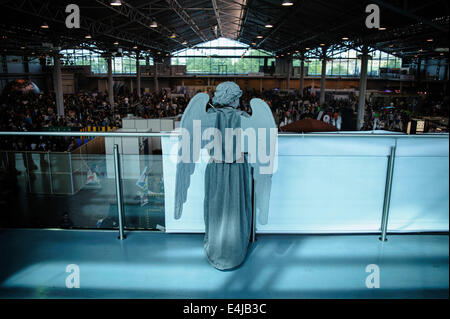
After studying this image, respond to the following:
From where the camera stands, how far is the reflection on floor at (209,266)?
60.3 inches

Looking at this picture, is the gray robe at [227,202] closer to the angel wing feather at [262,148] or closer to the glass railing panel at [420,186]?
the angel wing feather at [262,148]

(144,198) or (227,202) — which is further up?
(227,202)


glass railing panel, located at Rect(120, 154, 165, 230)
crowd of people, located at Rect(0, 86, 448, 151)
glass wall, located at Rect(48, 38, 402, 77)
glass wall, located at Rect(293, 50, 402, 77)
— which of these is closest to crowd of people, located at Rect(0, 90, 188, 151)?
crowd of people, located at Rect(0, 86, 448, 151)

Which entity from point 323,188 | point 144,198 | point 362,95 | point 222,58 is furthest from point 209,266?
point 222,58

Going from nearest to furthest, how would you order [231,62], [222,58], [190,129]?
[190,129] < [222,58] < [231,62]

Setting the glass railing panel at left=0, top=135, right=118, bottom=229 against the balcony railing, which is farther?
the glass railing panel at left=0, top=135, right=118, bottom=229

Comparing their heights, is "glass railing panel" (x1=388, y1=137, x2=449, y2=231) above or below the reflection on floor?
above

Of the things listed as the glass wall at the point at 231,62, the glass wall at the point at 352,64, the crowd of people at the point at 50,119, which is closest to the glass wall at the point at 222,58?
the glass wall at the point at 231,62

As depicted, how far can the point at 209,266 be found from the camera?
67.1 inches

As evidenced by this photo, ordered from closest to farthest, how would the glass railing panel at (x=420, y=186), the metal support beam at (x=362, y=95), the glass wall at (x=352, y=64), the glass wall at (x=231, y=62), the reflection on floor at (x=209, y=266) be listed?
1. the reflection on floor at (x=209, y=266)
2. the glass railing panel at (x=420, y=186)
3. the metal support beam at (x=362, y=95)
4. the glass wall at (x=352, y=64)
5. the glass wall at (x=231, y=62)

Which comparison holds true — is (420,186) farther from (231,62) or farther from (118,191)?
(231,62)

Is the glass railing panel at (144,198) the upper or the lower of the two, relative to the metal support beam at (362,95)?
lower

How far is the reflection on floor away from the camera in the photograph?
1532 mm

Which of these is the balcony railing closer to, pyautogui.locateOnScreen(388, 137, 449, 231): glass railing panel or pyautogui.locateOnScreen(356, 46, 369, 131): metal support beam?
pyautogui.locateOnScreen(388, 137, 449, 231): glass railing panel
